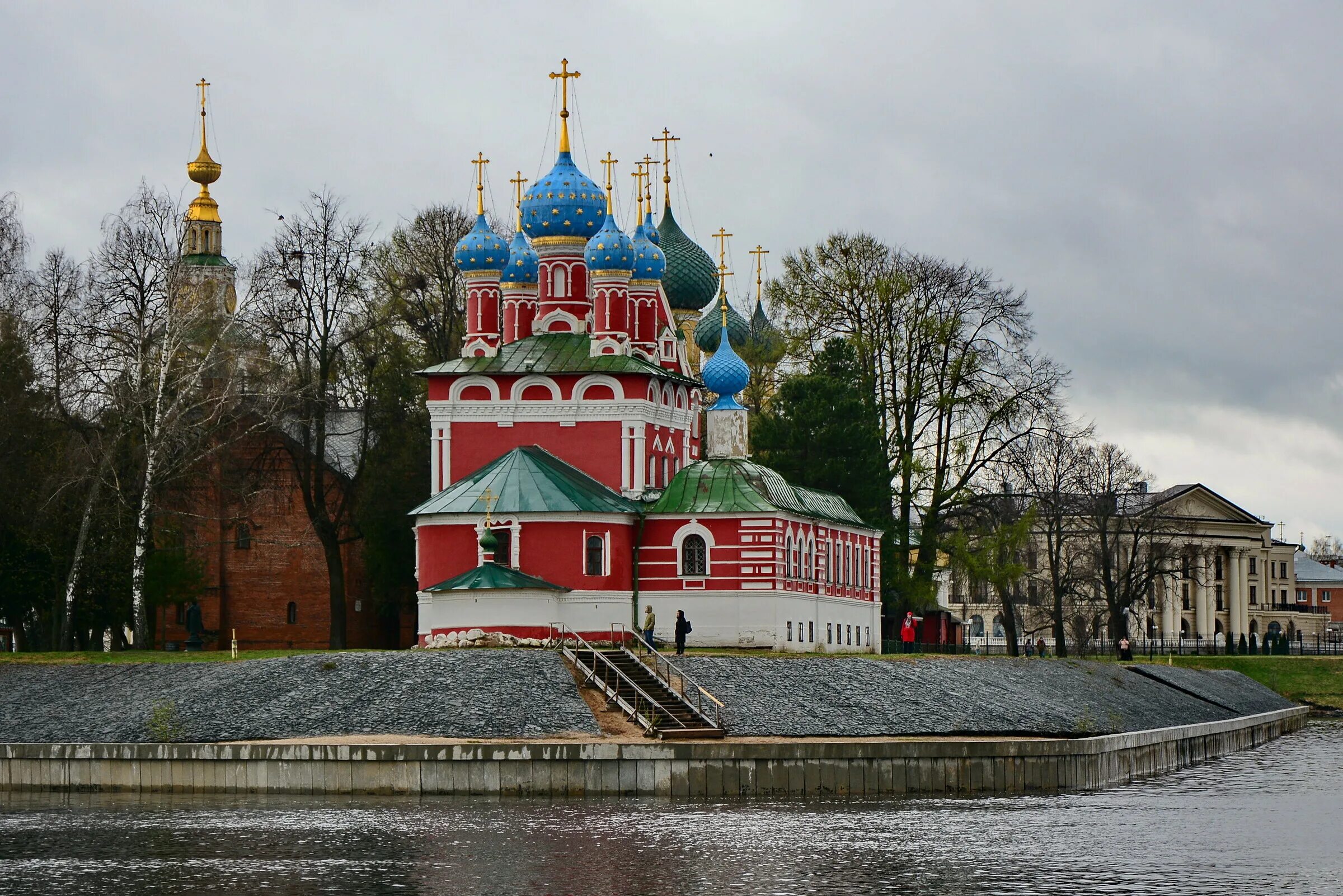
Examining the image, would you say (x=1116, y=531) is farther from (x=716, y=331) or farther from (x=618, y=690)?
(x=618, y=690)

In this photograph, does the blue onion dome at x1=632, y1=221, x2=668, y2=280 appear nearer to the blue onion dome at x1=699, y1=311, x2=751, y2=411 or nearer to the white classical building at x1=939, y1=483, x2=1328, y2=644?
the blue onion dome at x1=699, y1=311, x2=751, y2=411

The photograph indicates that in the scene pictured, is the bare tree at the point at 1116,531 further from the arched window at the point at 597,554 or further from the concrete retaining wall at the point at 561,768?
the concrete retaining wall at the point at 561,768

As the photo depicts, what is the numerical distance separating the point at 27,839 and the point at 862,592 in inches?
1232

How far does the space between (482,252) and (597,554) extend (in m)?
9.91

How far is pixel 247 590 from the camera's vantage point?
66500 mm

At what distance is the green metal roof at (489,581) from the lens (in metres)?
49.0

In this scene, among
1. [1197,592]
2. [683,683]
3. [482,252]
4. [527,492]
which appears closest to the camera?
[683,683]

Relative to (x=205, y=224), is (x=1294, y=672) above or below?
below

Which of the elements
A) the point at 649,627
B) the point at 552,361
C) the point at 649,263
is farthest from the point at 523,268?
the point at 649,627

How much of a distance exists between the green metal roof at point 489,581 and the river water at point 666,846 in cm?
1098

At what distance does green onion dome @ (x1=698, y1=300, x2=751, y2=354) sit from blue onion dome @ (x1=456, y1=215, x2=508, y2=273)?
12.0 metres

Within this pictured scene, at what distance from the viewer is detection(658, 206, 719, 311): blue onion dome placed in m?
65.8

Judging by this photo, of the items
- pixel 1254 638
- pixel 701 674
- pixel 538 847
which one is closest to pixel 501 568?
pixel 701 674

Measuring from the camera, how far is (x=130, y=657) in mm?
48062
